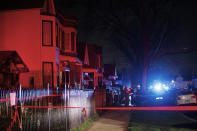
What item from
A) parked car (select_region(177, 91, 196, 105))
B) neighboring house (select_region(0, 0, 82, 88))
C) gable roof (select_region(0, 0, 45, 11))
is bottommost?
parked car (select_region(177, 91, 196, 105))

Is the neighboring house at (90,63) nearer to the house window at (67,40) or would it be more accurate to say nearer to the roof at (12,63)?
the house window at (67,40)

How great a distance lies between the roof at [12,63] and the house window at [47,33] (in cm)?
206

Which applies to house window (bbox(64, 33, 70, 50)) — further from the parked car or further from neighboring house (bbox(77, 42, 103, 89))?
the parked car

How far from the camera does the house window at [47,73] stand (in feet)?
58.0

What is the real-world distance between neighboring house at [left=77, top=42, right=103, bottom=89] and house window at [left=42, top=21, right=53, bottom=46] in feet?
23.6

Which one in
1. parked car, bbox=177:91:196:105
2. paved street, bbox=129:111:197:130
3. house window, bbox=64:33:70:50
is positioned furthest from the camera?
house window, bbox=64:33:70:50

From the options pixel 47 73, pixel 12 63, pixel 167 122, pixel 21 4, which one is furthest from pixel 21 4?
pixel 167 122

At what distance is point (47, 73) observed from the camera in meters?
17.9

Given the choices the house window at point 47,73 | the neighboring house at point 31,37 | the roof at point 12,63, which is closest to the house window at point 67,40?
the neighboring house at point 31,37

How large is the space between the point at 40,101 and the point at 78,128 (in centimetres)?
192

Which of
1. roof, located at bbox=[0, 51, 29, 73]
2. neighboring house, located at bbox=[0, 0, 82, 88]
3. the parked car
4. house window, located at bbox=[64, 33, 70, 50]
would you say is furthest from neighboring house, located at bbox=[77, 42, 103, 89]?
roof, located at bbox=[0, 51, 29, 73]

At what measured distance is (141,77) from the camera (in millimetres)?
29812

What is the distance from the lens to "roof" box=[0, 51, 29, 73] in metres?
16.1

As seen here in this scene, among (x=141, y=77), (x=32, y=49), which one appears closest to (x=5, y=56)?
(x=32, y=49)
